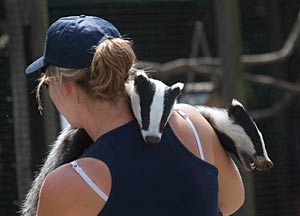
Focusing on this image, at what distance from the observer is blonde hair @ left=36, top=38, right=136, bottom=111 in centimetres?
178

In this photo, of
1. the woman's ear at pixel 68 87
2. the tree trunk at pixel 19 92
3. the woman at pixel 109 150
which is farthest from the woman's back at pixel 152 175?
the tree trunk at pixel 19 92

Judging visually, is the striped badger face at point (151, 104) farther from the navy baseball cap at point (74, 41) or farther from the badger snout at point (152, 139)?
the navy baseball cap at point (74, 41)

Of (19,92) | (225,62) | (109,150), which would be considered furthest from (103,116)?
(225,62)

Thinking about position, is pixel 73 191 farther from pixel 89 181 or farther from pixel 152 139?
pixel 152 139

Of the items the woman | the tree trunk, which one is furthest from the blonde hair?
the tree trunk

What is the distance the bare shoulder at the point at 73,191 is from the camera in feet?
5.76

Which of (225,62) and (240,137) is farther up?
(240,137)

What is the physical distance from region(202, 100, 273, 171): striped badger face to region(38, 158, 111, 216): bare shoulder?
39 centimetres

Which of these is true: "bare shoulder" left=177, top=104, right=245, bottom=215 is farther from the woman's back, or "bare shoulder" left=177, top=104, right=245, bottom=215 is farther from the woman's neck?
the woman's neck

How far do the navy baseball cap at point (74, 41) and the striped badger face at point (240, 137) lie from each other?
14.7 inches

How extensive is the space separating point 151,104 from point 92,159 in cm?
20

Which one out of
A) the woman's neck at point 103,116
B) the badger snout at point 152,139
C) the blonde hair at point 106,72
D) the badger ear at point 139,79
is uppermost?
the blonde hair at point 106,72

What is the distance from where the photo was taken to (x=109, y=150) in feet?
5.93

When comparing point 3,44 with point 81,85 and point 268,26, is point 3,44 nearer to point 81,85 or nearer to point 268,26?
point 268,26
